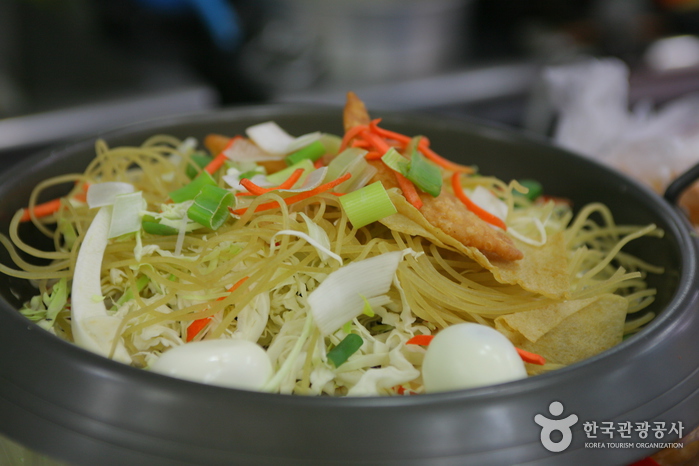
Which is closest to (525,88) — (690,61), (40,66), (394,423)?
(690,61)

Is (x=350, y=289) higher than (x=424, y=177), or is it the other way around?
(x=424, y=177)

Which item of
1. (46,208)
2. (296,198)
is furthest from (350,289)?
(46,208)

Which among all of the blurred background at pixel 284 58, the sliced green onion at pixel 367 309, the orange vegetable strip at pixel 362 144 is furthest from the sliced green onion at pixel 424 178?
the blurred background at pixel 284 58

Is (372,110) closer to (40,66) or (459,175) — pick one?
(459,175)

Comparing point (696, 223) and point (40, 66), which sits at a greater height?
point (40, 66)

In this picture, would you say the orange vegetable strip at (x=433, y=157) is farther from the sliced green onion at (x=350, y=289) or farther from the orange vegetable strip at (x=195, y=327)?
the orange vegetable strip at (x=195, y=327)

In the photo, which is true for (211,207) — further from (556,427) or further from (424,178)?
(556,427)
